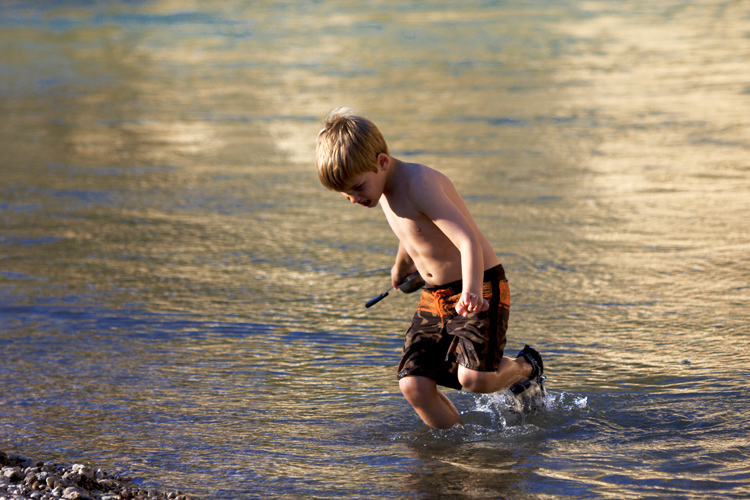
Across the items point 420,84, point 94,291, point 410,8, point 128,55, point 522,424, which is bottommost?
point 522,424

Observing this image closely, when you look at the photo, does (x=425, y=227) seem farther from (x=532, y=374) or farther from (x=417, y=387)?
(x=532, y=374)

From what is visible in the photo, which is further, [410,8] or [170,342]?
[410,8]

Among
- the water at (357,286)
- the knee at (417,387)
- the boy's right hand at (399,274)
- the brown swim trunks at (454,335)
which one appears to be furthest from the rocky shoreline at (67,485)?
the boy's right hand at (399,274)

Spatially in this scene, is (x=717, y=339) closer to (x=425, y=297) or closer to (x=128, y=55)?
(x=425, y=297)

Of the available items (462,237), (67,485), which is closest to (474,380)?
(462,237)

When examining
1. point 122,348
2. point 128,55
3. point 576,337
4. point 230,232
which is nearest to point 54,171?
point 230,232

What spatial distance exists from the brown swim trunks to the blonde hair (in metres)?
0.61

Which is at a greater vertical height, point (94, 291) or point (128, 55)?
point (128, 55)

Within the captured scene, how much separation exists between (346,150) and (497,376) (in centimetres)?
106

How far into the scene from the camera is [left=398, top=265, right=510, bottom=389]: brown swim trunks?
366cm

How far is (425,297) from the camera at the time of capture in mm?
3863

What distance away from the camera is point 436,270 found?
3771mm

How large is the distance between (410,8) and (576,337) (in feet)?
82.3

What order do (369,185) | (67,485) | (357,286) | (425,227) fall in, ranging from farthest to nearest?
(357,286) < (425,227) < (369,185) < (67,485)
